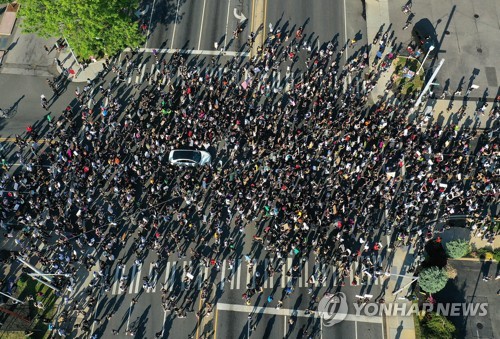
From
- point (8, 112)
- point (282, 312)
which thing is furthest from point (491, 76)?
point (8, 112)

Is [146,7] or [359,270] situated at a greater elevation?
[146,7]

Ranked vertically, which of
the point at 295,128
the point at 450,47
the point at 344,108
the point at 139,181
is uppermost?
the point at 450,47

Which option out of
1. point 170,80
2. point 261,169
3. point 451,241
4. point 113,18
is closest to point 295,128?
point 261,169

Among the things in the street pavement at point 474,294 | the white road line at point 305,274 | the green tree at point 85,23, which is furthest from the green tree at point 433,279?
the green tree at point 85,23

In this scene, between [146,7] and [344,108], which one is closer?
[344,108]

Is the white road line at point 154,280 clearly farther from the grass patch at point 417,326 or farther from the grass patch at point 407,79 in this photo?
the grass patch at point 407,79

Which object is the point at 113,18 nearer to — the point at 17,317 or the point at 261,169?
the point at 261,169

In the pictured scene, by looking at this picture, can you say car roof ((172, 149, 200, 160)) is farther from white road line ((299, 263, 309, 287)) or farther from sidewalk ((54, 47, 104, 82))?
white road line ((299, 263, 309, 287))
